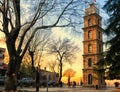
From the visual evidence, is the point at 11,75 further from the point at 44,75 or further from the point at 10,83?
the point at 44,75

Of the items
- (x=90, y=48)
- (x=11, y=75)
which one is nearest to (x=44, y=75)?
(x=11, y=75)

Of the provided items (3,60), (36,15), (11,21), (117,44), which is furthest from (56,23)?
(3,60)

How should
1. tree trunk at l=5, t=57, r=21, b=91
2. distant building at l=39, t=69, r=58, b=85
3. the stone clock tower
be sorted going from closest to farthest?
1. tree trunk at l=5, t=57, r=21, b=91
2. distant building at l=39, t=69, r=58, b=85
3. the stone clock tower

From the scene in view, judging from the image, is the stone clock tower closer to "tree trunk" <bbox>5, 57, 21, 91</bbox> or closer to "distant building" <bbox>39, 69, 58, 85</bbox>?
"distant building" <bbox>39, 69, 58, 85</bbox>

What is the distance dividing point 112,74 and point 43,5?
8681mm

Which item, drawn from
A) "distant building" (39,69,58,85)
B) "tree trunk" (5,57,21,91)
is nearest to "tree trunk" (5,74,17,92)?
"tree trunk" (5,57,21,91)

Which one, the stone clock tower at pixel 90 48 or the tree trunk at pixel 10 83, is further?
the stone clock tower at pixel 90 48

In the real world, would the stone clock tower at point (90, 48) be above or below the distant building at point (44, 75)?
above

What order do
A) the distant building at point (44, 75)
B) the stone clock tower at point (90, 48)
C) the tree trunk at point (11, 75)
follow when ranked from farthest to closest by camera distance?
the stone clock tower at point (90, 48)
the distant building at point (44, 75)
the tree trunk at point (11, 75)

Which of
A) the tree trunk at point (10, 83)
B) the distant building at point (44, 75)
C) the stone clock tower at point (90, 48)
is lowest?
the tree trunk at point (10, 83)

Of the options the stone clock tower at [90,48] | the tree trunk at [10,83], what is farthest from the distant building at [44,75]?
the stone clock tower at [90,48]

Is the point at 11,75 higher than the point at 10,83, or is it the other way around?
the point at 11,75

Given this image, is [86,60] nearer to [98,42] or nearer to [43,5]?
[98,42]

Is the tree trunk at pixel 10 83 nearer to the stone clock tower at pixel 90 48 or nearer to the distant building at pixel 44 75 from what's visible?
the distant building at pixel 44 75
